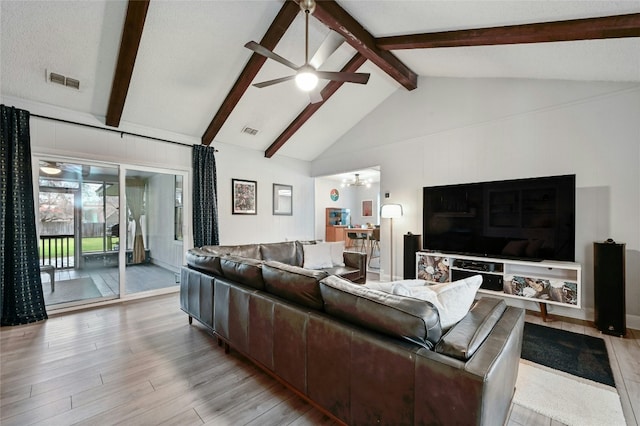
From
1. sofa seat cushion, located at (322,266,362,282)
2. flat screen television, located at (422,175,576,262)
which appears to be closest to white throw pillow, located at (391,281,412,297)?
sofa seat cushion, located at (322,266,362,282)

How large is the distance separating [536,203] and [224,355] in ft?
12.9

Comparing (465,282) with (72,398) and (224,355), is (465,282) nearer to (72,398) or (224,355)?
(224,355)

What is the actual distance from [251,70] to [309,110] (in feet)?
4.87

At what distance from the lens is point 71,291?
4.07m

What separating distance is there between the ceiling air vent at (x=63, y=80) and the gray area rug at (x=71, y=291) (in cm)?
279

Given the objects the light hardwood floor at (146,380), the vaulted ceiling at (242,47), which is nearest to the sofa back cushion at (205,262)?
the light hardwood floor at (146,380)

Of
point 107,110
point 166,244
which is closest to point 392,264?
point 166,244

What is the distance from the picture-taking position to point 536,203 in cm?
339

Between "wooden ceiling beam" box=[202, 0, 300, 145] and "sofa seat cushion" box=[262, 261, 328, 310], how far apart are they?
2816 millimetres

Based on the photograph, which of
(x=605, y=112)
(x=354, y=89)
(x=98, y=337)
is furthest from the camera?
(x=354, y=89)

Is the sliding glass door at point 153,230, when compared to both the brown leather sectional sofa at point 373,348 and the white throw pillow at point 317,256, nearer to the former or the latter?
the white throw pillow at point 317,256

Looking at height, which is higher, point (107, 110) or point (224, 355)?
point (107, 110)

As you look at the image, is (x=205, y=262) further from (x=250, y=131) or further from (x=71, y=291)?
(x=250, y=131)

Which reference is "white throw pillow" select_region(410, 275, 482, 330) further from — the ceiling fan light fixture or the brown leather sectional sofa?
the ceiling fan light fixture
